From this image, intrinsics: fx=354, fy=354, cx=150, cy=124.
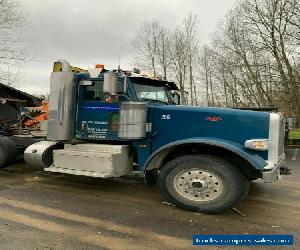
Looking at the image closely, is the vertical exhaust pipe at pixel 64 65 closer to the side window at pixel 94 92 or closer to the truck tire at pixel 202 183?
the side window at pixel 94 92

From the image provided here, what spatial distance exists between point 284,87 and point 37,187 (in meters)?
18.7

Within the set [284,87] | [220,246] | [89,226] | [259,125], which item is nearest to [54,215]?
[89,226]

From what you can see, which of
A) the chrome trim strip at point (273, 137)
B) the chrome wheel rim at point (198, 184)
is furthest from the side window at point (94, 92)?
the chrome trim strip at point (273, 137)

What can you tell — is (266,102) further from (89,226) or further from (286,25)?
(89,226)

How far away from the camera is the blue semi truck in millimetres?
5371

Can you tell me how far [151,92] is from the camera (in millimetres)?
6555

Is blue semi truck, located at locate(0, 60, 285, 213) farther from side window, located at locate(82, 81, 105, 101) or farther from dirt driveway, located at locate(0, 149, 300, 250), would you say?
dirt driveway, located at locate(0, 149, 300, 250)

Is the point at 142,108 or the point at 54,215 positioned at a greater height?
the point at 142,108

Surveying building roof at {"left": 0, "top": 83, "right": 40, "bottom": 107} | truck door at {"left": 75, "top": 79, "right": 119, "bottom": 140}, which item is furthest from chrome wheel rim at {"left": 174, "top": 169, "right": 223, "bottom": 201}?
building roof at {"left": 0, "top": 83, "right": 40, "bottom": 107}

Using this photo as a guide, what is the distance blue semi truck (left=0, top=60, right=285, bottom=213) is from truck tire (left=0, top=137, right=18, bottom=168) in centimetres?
124

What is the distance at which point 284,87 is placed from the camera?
22.0 meters

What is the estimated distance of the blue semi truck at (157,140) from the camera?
537cm

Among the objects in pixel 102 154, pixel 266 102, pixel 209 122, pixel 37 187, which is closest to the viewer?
pixel 209 122

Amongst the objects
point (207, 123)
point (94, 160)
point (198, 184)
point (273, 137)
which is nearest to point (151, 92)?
point (207, 123)
